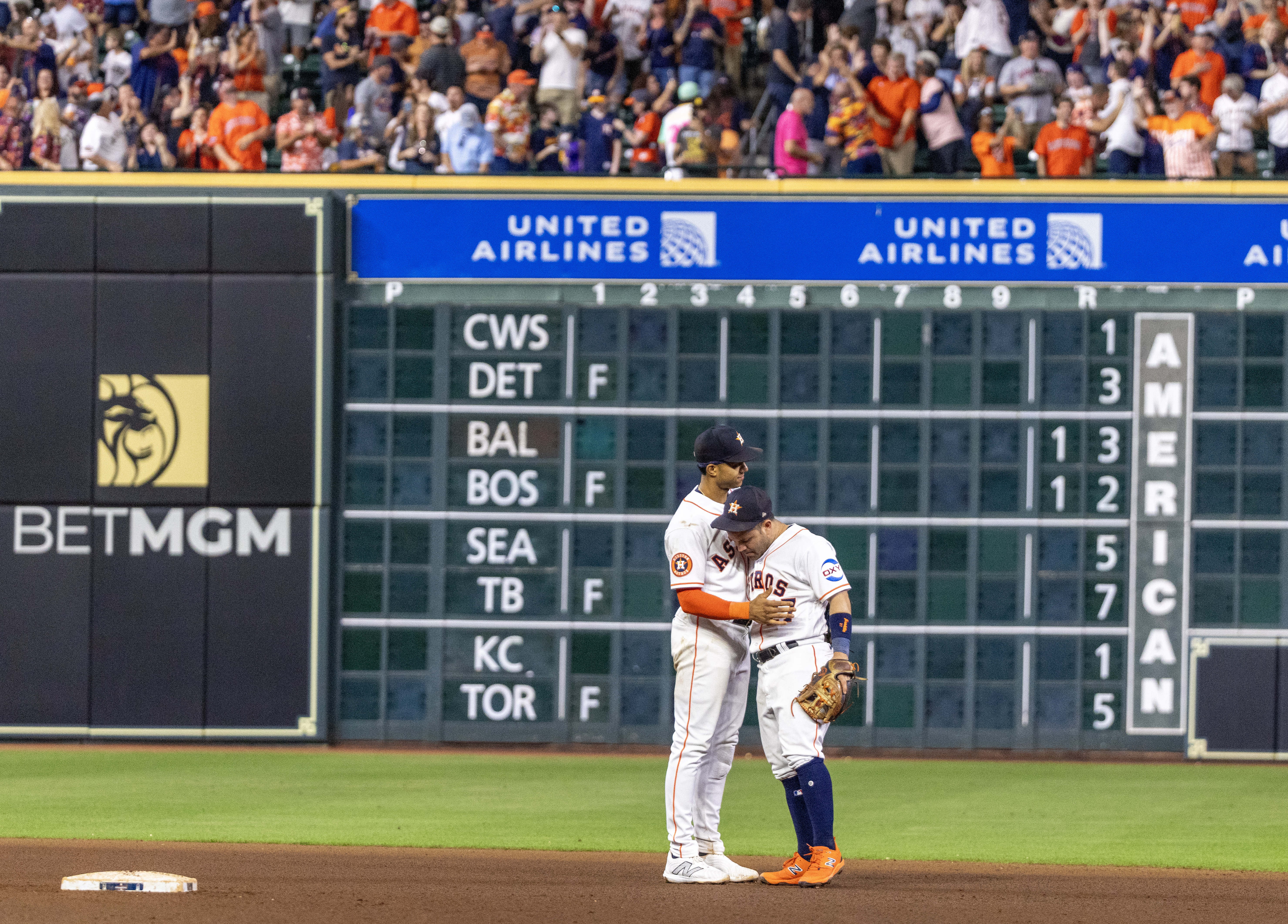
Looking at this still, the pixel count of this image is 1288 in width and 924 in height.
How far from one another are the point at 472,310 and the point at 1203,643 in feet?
19.8

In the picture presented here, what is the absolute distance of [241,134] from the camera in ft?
50.8

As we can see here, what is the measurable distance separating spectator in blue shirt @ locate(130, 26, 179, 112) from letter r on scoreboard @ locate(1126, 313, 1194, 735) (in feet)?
29.4

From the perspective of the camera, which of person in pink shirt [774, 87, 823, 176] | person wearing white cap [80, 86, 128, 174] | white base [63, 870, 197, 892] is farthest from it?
person wearing white cap [80, 86, 128, 174]

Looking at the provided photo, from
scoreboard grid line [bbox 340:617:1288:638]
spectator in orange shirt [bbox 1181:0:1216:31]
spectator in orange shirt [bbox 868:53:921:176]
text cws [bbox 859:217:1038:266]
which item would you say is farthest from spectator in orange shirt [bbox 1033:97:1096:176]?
scoreboard grid line [bbox 340:617:1288:638]

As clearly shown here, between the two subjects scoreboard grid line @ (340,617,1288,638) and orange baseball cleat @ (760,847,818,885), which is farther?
scoreboard grid line @ (340,617,1288,638)

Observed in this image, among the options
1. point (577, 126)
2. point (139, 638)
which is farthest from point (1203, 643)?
point (139, 638)

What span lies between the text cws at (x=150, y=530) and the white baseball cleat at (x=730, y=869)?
6.92m

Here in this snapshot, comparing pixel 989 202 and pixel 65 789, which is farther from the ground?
pixel 989 202

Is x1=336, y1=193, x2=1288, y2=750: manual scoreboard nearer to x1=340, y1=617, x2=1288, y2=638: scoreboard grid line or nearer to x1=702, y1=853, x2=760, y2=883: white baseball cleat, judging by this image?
x1=340, y1=617, x2=1288, y2=638: scoreboard grid line

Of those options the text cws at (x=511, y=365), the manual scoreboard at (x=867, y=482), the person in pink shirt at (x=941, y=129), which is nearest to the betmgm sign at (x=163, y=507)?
the manual scoreboard at (x=867, y=482)

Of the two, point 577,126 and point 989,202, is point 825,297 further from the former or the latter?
point 577,126

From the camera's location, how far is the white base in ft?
24.3

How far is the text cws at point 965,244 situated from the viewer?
14086 millimetres

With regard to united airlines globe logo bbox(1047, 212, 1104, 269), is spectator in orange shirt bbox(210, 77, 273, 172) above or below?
above
